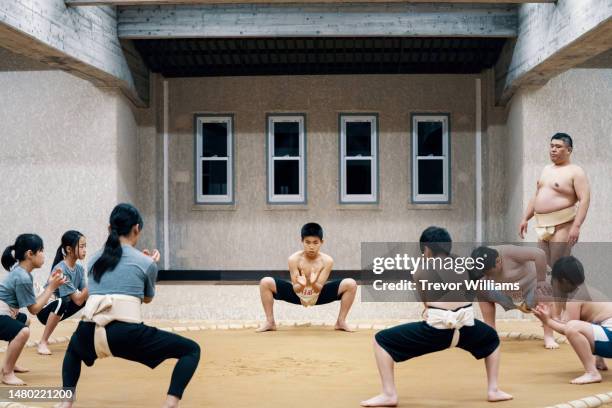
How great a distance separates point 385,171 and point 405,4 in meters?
2.24

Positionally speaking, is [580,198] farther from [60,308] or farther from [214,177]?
[214,177]

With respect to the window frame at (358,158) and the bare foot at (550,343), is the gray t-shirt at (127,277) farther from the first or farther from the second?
the window frame at (358,158)

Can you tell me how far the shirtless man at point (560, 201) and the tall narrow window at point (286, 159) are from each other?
4240 mm

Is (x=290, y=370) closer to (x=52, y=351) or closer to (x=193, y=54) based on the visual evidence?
(x=52, y=351)

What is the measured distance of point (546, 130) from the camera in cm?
727

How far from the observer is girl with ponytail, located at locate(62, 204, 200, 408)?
2.92 metres

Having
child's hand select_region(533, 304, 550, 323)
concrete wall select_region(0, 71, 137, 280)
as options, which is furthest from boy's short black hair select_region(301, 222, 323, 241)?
concrete wall select_region(0, 71, 137, 280)

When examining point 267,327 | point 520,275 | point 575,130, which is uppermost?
point 575,130

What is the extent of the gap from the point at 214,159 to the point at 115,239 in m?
6.08

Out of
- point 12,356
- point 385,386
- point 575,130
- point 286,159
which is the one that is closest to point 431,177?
point 286,159

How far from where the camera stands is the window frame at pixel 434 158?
8.87 meters

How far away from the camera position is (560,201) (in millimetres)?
4836

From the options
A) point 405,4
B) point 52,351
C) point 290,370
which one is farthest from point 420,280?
point 405,4

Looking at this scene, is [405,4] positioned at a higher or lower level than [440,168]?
higher
